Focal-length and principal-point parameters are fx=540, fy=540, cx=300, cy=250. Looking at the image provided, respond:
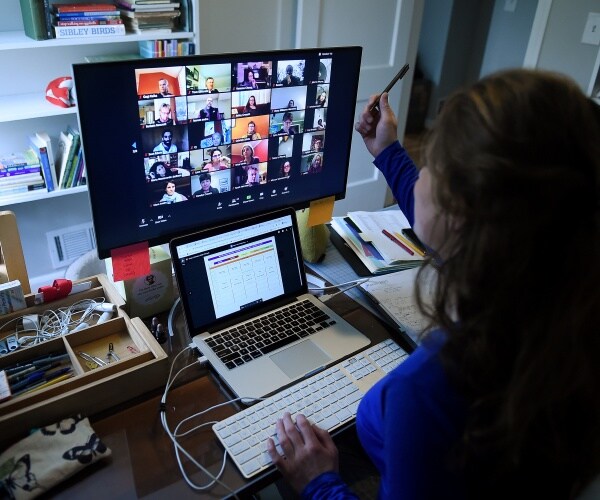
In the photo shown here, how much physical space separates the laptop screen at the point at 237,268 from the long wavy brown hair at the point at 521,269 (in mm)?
534

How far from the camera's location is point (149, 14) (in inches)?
88.5

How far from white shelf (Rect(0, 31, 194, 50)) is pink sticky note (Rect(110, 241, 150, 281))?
1410 millimetres

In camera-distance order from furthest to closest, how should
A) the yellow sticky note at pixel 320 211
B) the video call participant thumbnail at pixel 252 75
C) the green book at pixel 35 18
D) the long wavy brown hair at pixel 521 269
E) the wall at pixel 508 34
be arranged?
the wall at pixel 508 34 < the green book at pixel 35 18 < the yellow sticky note at pixel 320 211 < the video call participant thumbnail at pixel 252 75 < the long wavy brown hair at pixel 521 269

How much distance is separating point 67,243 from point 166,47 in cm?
111

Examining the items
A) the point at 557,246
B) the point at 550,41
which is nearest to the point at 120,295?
the point at 557,246

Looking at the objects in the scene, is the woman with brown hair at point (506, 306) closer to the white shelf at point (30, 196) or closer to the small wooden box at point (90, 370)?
the small wooden box at point (90, 370)

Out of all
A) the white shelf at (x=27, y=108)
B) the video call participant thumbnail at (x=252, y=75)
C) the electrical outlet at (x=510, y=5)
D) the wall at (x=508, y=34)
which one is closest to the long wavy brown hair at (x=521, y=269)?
the video call participant thumbnail at (x=252, y=75)

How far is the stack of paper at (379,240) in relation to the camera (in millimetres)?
1413

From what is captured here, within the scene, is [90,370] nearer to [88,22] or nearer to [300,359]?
[300,359]

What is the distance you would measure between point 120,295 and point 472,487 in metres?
0.78

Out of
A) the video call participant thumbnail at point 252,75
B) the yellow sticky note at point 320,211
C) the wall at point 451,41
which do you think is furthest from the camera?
the wall at point 451,41

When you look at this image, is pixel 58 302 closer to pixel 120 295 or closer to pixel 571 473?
pixel 120 295

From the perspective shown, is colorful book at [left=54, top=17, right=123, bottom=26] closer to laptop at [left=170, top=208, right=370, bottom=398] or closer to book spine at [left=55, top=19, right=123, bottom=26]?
book spine at [left=55, top=19, right=123, bottom=26]

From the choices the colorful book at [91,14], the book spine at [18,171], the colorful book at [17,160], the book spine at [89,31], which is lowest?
the book spine at [18,171]
